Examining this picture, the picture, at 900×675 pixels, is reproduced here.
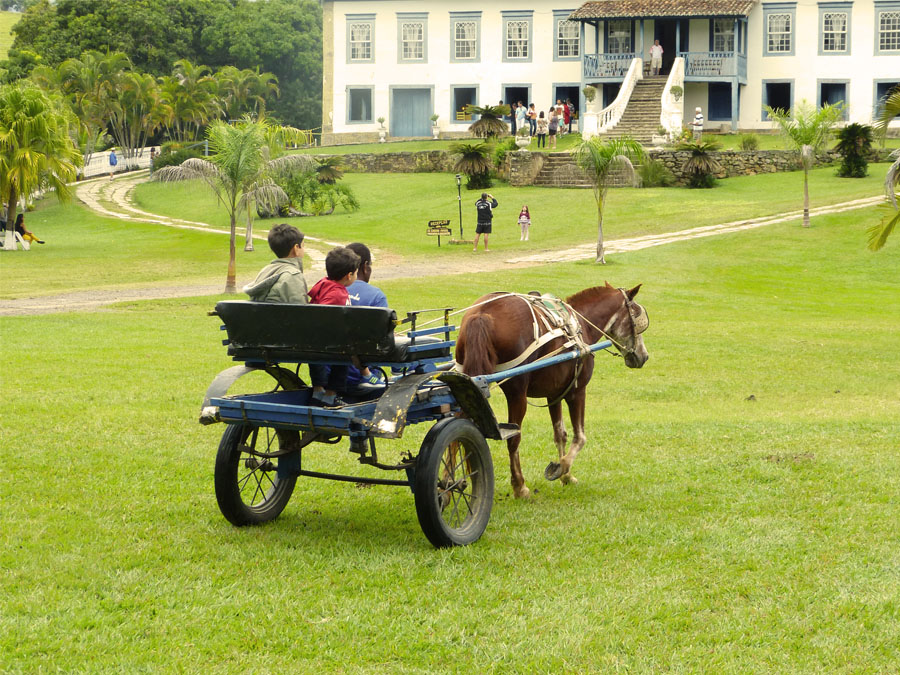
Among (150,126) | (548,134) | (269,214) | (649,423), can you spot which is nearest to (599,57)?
(548,134)

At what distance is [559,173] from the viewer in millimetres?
39750

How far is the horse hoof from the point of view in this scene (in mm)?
7594

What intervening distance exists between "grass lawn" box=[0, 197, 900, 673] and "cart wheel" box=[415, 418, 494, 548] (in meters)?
0.16

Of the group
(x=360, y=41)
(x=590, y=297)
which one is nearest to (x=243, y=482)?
(x=590, y=297)

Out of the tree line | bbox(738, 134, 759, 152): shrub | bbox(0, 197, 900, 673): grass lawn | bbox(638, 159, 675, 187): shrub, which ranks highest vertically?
the tree line

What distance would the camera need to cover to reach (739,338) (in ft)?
56.8

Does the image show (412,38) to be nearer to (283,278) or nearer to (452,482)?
(283,278)

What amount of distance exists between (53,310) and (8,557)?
14988 millimetres

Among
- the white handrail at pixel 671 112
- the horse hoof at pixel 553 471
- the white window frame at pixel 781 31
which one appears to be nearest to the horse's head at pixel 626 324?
the horse hoof at pixel 553 471

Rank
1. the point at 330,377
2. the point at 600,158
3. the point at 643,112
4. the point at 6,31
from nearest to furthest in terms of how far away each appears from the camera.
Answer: the point at 330,377 < the point at 600,158 < the point at 643,112 < the point at 6,31

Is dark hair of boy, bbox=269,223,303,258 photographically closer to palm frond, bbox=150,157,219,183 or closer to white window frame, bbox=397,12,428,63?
palm frond, bbox=150,157,219,183

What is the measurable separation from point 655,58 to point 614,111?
513cm

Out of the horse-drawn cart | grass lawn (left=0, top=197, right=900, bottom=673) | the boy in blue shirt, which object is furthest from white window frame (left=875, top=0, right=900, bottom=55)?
the boy in blue shirt

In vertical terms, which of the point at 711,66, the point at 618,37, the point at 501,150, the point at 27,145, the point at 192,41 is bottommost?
the point at 27,145
